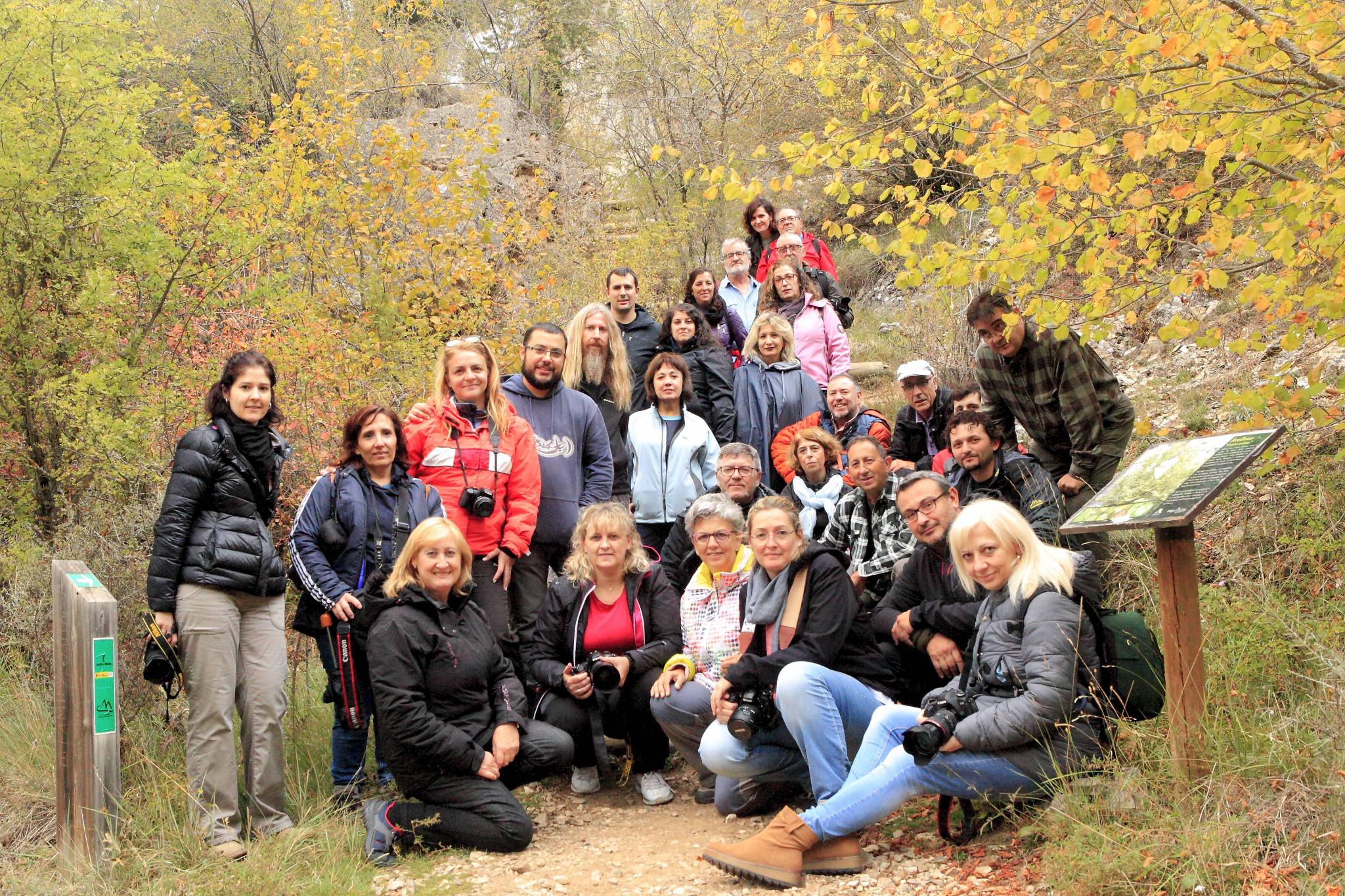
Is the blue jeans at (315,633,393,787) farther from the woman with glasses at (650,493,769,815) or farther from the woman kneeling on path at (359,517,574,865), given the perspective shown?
the woman with glasses at (650,493,769,815)

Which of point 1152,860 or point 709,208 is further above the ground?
point 709,208

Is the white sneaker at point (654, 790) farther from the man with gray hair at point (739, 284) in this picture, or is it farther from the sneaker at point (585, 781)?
the man with gray hair at point (739, 284)

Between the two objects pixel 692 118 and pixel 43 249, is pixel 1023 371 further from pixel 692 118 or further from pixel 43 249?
pixel 692 118

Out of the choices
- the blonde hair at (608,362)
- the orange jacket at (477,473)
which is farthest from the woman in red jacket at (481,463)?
the blonde hair at (608,362)

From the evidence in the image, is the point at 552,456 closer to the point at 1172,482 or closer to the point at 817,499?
the point at 817,499

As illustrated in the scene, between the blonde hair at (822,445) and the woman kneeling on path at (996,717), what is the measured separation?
199 cm

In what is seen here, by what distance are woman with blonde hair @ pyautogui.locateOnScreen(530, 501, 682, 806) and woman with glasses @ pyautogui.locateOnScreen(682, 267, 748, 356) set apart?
109 inches

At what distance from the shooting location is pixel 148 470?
6.57 m

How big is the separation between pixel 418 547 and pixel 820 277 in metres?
4.89

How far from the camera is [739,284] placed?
8.37m

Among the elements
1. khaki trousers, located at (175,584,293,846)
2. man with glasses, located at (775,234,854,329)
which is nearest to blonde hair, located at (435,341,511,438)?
khaki trousers, located at (175,584,293,846)

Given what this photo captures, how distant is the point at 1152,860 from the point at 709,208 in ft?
43.7

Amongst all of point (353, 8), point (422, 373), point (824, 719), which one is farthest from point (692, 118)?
point (824, 719)

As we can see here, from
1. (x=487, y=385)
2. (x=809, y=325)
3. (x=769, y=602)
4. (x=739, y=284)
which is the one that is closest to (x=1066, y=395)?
(x=769, y=602)
